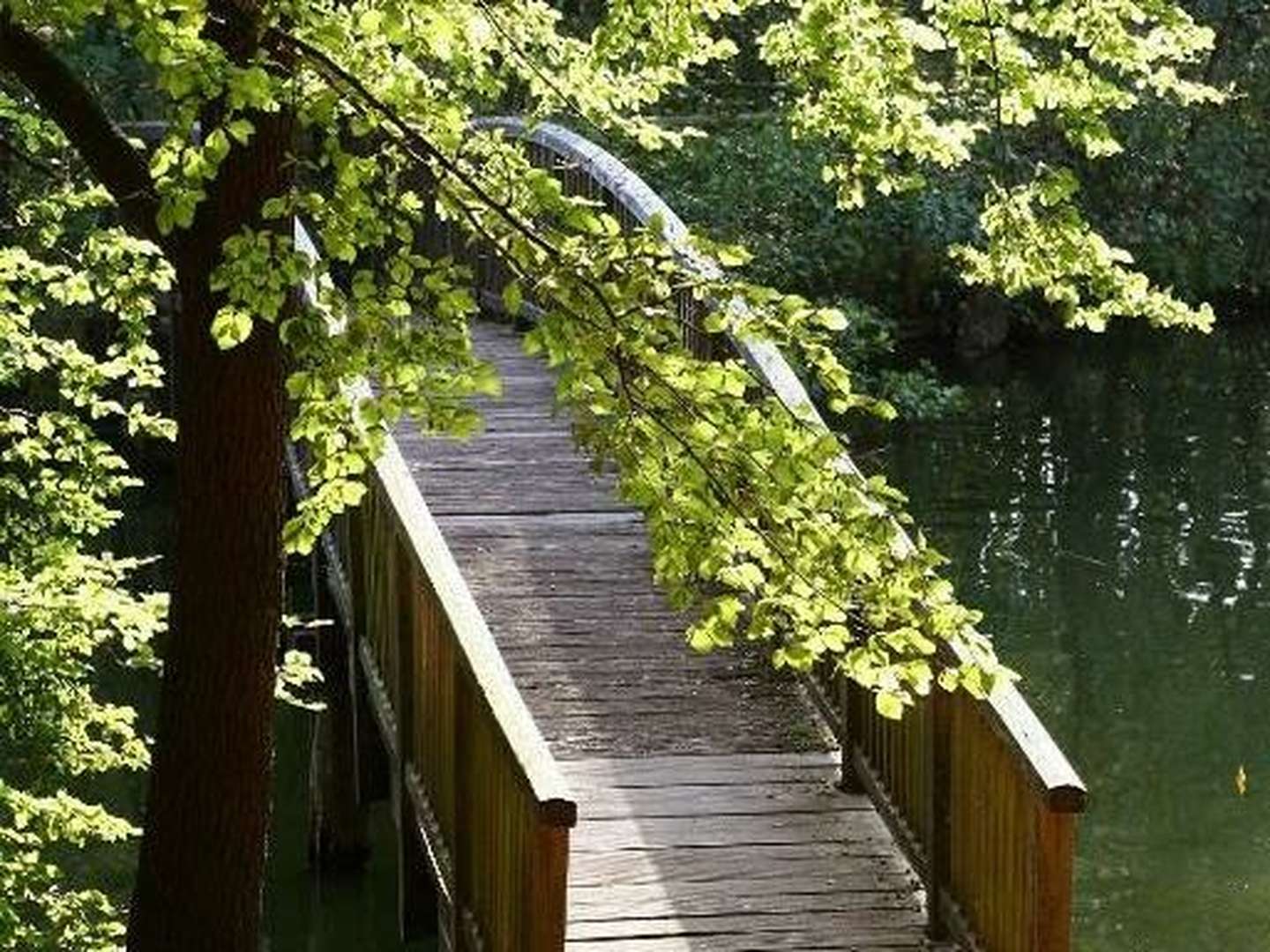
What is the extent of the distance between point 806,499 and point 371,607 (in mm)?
4998

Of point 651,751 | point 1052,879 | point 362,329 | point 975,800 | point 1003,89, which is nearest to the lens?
point 362,329

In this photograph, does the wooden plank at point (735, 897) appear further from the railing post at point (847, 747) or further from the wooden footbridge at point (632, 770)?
the railing post at point (847, 747)

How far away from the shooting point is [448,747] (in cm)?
→ 854

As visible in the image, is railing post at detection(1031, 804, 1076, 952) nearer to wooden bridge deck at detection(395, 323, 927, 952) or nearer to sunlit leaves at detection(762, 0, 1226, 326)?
wooden bridge deck at detection(395, 323, 927, 952)

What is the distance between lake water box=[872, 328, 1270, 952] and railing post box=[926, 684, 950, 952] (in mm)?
4723

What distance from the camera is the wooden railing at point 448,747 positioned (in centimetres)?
702

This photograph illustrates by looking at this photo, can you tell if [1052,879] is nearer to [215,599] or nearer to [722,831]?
[722,831]

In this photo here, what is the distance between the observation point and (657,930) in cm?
801

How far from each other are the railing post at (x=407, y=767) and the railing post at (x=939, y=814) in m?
2.14

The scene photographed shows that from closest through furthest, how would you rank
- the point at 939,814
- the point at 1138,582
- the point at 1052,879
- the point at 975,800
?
the point at 1052,879 → the point at 975,800 → the point at 939,814 → the point at 1138,582

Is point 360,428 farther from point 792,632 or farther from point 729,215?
point 729,215

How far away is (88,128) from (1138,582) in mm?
12979

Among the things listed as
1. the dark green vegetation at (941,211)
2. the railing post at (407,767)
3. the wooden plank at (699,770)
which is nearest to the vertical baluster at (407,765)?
the railing post at (407,767)

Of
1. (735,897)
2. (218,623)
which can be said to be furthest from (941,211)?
(218,623)
